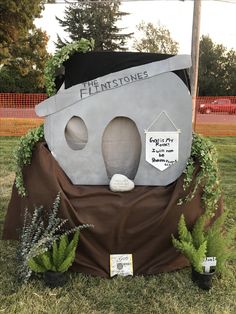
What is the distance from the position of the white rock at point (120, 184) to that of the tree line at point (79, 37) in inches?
502

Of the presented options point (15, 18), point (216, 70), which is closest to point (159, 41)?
point (216, 70)

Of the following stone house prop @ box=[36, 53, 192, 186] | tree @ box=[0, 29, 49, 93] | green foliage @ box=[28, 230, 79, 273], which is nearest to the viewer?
green foliage @ box=[28, 230, 79, 273]

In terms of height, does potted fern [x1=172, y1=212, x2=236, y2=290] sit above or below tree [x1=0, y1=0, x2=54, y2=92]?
below

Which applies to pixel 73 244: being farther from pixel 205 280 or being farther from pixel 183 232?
pixel 205 280

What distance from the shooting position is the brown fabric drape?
3100 mm

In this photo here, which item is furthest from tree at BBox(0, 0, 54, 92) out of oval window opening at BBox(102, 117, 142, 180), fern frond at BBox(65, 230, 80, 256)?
fern frond at BBox(65, 230, 80, 256)

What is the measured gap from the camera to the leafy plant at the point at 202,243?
2.91 m

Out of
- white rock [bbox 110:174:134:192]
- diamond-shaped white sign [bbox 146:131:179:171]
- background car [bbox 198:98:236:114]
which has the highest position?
background car [bbox 198:98:236:114]

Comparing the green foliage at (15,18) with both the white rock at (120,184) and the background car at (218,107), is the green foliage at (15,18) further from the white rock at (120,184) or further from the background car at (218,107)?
the white rock at (120,184)

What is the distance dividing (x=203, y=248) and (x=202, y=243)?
90mm

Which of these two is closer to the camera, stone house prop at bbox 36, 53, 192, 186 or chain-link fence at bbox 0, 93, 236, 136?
stone house prop at bbox 36, 53, 192, 186

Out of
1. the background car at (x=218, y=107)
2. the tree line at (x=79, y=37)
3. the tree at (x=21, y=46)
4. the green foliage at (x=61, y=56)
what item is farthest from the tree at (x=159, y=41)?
the green foliage at (x=61, y=56)

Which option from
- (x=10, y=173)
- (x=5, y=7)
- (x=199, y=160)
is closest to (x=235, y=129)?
(x=10, y=173)

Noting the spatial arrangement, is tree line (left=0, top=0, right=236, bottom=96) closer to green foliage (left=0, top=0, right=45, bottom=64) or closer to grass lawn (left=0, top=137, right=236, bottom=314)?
green foliage (left=0, top=0, right=45, bottom=64)
